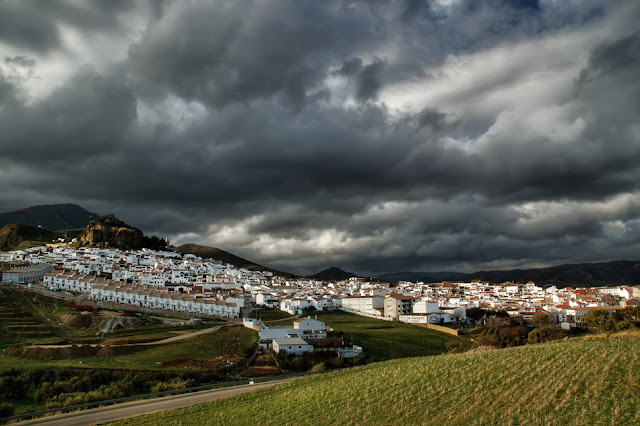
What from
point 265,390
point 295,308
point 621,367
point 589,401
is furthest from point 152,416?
point 295,308

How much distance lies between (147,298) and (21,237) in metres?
117

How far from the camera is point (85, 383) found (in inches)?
1462

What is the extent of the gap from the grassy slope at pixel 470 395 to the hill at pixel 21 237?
526 ft

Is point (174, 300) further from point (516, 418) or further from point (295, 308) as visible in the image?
point (516, 418)

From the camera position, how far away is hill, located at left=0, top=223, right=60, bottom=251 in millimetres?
157875

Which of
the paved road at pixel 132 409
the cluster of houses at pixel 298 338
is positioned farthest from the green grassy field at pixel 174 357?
the paved road at pixel 132 409

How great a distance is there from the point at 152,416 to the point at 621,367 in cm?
2688

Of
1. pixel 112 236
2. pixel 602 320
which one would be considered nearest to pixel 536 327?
pixel 602 320

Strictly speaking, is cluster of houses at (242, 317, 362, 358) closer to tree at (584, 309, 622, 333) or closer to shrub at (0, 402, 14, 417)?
shrub at (0, 402, 14, 417)

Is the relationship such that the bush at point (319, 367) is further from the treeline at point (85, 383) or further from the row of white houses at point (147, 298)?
the row of white houses at point (147, 298)

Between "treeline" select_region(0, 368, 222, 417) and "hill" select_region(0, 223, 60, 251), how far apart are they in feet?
453

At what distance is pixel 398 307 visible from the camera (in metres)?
91.0

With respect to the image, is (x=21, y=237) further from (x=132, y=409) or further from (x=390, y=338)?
(x=132, y=409)

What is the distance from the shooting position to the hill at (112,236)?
16388 cm
